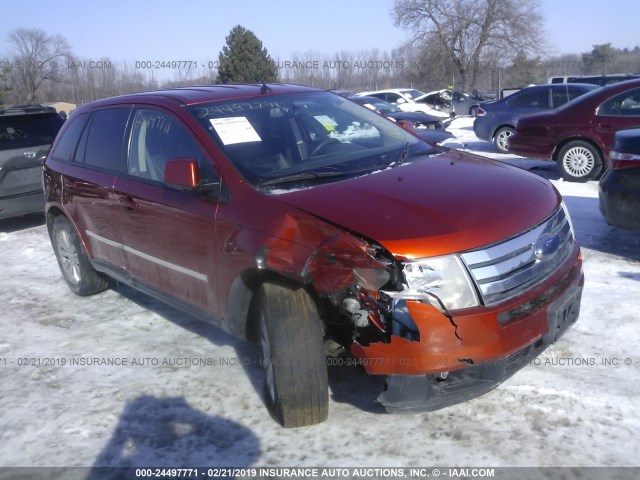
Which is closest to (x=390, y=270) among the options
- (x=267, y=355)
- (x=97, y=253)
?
(x=267, y=355)

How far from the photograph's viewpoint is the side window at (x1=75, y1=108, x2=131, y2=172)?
15.0 ft

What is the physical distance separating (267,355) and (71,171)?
9.41 ft

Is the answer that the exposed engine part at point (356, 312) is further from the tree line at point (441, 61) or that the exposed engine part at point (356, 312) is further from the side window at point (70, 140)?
the tree line at point (441, 61)

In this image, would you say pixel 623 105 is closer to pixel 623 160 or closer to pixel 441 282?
pixel 623 160

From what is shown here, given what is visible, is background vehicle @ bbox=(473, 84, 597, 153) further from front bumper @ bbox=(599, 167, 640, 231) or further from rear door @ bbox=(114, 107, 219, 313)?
rear door @ bbox=(114, 107, 219, 313)

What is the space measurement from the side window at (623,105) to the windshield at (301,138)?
6000 mm

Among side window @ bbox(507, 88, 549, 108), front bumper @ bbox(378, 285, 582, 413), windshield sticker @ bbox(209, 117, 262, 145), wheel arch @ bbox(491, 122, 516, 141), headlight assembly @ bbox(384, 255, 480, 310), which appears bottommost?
front bumper @ bbox(378, 285, 582, 413)

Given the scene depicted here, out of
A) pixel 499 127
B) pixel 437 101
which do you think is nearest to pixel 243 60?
pixel 437 101

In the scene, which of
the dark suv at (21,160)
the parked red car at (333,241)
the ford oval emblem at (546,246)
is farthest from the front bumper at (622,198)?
the dark suv at (21,160)

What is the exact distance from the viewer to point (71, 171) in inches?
203

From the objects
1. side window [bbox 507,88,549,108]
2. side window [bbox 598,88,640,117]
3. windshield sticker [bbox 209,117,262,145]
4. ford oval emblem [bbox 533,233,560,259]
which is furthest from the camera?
side window [bbox 507,88,549,108]

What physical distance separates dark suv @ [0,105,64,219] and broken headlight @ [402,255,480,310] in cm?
673

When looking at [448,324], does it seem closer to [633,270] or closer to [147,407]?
[147,407]

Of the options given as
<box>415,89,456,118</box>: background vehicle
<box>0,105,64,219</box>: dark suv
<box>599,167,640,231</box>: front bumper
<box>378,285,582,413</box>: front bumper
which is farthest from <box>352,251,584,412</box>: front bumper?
<box>415,89,456,118</box>: background vehicle
